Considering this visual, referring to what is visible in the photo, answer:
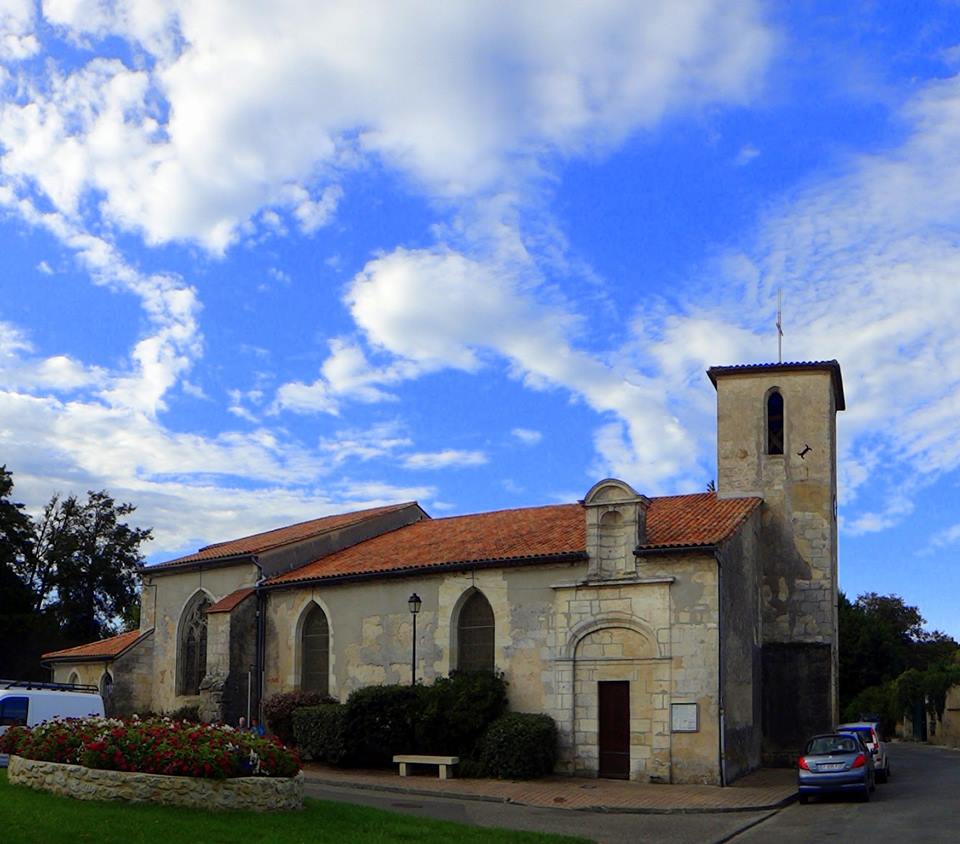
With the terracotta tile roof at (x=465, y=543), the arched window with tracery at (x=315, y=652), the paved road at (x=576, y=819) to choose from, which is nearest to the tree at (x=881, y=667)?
the terracotta tile roof at (x=465, y=543)

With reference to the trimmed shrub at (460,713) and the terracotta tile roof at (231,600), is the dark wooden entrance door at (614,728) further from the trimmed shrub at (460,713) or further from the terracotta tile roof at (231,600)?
the terracotta tile roof at (231,600)

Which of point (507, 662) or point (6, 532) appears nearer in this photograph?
point (507, 662)

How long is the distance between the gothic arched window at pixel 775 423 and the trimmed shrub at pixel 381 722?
12.4m

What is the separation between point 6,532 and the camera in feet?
179

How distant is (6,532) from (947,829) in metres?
48.0

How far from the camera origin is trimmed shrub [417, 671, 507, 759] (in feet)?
87.6

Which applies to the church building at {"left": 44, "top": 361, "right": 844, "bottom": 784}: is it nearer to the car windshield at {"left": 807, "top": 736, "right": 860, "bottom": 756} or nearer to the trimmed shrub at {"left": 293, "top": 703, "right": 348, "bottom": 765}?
the trimmed shrub at {"left": 293, "top": 703, "right": 348, "bottom": 765}

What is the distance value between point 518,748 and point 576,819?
5469 millimetres

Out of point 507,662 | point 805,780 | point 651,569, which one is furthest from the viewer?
point 507,662

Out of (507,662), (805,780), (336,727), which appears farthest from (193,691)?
(805,780)

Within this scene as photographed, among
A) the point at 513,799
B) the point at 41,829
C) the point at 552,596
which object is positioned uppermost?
the point at 552,596

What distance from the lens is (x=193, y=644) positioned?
1436 inches

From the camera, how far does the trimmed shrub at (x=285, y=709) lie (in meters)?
30.4

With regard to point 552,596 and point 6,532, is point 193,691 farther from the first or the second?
point 6,532
